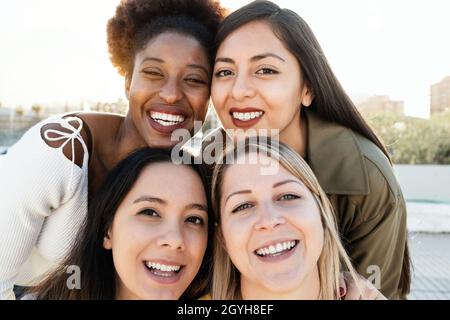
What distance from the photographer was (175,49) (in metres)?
2.71

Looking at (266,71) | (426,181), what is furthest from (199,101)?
(426,181)

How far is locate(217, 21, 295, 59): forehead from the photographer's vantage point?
2664 millimetres

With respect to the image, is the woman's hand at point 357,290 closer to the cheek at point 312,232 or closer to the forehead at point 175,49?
the cheek at point 312,232

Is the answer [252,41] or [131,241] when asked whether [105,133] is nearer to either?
[131,241]

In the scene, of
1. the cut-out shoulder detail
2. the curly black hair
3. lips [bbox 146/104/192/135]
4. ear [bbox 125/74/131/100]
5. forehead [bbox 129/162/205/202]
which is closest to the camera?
forehead [bbox 129/162/205/202]

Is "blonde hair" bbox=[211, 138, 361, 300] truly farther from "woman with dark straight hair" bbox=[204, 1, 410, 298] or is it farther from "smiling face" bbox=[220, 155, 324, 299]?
"woman with dark straight hair" bbox=[204, 1, 410, 298]

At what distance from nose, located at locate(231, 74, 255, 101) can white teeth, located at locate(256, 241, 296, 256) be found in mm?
863

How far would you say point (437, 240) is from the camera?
844cm

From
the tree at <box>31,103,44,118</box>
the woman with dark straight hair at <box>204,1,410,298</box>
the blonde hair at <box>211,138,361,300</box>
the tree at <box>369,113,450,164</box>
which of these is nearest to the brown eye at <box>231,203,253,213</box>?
the blonde hair at <box>211,138,361,300</box>

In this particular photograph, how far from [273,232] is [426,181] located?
1146 centimetres

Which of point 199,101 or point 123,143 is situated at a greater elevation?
point 199,101

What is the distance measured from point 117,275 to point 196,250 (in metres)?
0.52

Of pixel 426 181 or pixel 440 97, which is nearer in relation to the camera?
pixel 426 181
